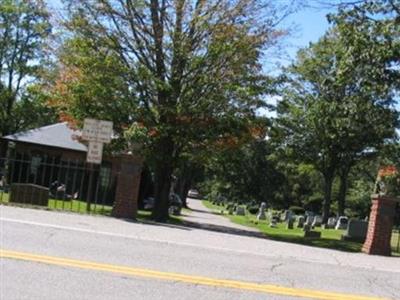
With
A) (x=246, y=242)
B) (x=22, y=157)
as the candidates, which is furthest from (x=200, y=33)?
(x=22, y=157)

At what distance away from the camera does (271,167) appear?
295 ft

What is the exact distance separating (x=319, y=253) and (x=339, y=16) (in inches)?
399

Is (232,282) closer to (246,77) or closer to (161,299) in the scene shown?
(161,299)

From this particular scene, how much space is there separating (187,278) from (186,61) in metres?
13.8

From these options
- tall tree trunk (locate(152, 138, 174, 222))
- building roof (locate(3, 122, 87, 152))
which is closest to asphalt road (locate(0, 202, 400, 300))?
tall tree trunk (locate(152, 138, 174, 222))

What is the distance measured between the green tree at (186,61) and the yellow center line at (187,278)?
1216 cm

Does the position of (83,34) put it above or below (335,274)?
above

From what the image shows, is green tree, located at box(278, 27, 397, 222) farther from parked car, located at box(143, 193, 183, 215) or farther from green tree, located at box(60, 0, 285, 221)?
green tree, located at box(60, 0, 285, 221)

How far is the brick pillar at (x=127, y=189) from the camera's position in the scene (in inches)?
691

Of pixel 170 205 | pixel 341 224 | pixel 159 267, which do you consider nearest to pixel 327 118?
pixel 341 224

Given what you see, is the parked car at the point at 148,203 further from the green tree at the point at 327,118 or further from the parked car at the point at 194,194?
the parked car at the point at 194,194

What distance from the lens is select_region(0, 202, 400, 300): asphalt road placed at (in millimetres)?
7766

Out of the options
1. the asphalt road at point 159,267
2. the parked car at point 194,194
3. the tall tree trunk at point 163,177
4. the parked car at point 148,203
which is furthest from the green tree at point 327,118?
the parked car at point 194,194

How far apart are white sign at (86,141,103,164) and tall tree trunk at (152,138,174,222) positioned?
162 inches
